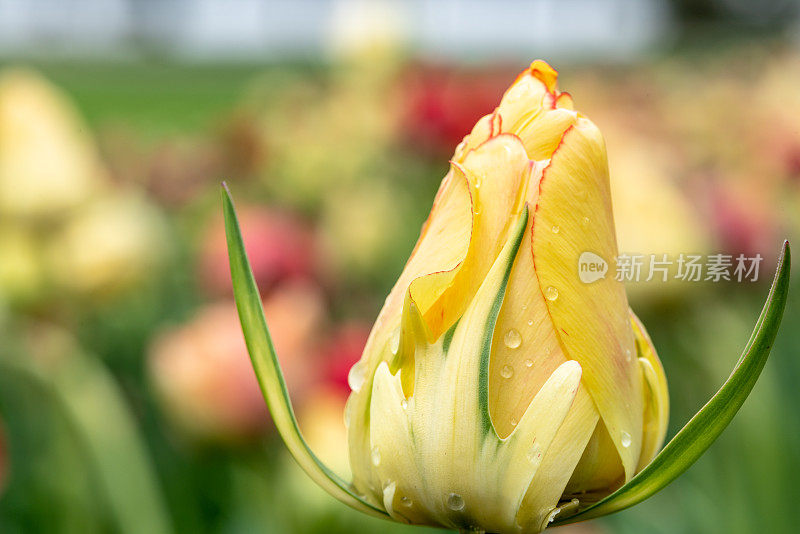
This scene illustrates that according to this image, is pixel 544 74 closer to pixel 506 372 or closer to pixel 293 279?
pixel 506 372

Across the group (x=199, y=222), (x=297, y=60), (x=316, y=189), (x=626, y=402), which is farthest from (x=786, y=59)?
(x=297, y=60)

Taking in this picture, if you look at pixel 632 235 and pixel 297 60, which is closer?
pixel 632 235

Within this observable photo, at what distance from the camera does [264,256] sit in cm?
133

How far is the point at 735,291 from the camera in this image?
129 centimetres

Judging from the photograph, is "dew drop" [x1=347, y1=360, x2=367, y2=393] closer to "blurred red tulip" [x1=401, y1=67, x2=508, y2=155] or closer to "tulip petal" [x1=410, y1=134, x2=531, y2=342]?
"tulip petal" [x1=410, y1=134, x2=531, y2=342]

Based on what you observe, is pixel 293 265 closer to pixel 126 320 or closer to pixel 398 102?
pixel 126 320

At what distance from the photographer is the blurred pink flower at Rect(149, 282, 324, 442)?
3.24 feet

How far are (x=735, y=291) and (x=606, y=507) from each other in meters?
1.08

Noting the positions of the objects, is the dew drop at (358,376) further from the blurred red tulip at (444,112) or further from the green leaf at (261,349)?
the blurred red tulip at (444,112)

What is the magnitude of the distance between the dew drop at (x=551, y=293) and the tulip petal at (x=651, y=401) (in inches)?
1.4

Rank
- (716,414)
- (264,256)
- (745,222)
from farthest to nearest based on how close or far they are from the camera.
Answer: (264,256) → (745,222) → (716,414)

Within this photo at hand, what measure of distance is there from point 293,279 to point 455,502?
3.51 ft

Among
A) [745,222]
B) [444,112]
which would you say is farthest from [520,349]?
[444,112]

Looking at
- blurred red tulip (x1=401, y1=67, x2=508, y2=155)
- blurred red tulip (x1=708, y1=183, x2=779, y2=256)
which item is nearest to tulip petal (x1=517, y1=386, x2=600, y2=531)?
blurred red tulip (x1=708, y1=183, x2=779, y2=256)
